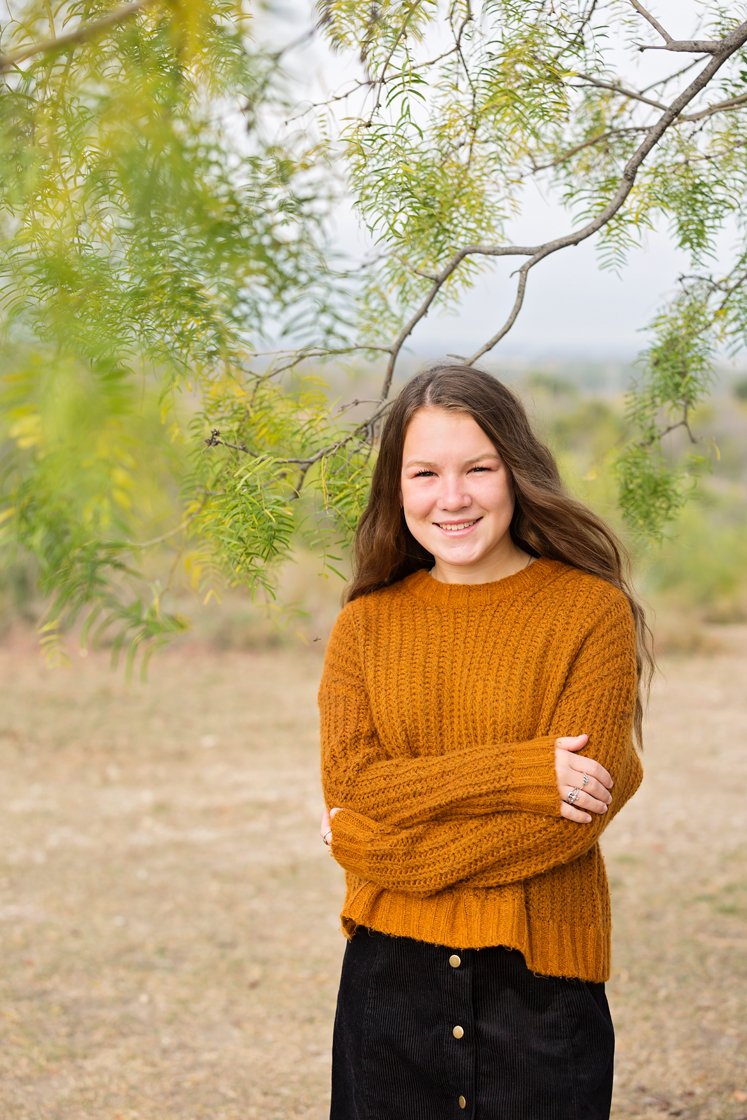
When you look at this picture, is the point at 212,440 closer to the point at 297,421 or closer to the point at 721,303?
the point at 297,421

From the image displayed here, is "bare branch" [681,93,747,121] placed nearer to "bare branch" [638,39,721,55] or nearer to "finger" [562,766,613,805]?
"bare branch" [638,39,721,55]

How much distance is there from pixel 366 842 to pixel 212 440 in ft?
2.26

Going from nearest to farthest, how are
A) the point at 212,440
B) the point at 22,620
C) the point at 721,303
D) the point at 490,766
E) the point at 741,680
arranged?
the point at 490,766, the point at 212,440, the point at 721,303, the point at 741,680, the point at 22,620

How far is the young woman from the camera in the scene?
68.4 inches

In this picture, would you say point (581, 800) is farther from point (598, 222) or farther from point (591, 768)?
point (598, 222)

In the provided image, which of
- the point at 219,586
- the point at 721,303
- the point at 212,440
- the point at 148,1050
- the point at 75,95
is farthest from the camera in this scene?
the point at 148,1050

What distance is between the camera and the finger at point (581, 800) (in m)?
1.69

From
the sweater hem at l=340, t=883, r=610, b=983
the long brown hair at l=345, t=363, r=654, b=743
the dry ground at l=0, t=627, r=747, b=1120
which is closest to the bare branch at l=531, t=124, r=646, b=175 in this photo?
the long brown hair at l=345, t=363, r=654, b=743

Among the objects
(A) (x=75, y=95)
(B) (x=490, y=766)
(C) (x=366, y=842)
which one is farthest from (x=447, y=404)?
(A) (x=75, y=95)

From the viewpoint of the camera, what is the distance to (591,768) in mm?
1706

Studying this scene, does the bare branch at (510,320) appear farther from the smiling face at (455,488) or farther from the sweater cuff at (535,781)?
the sweater cuff at (535,781)

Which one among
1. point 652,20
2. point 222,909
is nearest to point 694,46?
point 652,20

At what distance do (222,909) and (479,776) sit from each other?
3343mm

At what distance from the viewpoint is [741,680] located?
8.74m
